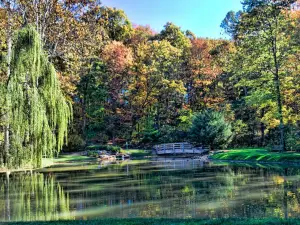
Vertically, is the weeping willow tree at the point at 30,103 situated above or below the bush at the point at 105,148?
above

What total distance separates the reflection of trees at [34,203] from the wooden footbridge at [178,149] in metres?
21.1

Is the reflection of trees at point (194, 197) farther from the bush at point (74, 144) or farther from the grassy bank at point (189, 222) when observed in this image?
the bush at point (74, 144)

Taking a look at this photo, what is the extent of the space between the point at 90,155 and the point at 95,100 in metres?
12.5

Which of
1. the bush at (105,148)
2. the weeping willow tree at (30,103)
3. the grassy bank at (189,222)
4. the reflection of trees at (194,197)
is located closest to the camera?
the grassy bank at (189,222)

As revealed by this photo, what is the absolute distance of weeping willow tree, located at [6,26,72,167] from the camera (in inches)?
403

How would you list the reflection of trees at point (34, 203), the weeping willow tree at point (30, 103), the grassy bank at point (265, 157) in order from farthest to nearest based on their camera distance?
the grassy bank at point (265, 157) → the weeping willow tree at point (30, 103) → the reflection of trees at point (34, 203)

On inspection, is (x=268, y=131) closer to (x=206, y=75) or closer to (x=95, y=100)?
(x=206, y=75)

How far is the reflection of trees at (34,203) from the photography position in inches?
382

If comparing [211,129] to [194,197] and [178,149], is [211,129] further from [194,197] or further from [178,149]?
[194,197]

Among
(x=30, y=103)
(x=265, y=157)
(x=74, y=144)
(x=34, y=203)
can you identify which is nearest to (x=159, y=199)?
(x=34, y=203)

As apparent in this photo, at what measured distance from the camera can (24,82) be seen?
34.6ft

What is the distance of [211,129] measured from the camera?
33156 mm

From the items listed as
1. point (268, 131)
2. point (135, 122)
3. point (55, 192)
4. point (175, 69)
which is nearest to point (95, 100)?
point (135, 122)

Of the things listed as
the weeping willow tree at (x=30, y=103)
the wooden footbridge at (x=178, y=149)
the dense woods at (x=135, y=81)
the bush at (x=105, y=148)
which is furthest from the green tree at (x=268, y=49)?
the weeping willow tree at (x=30, y=103)
